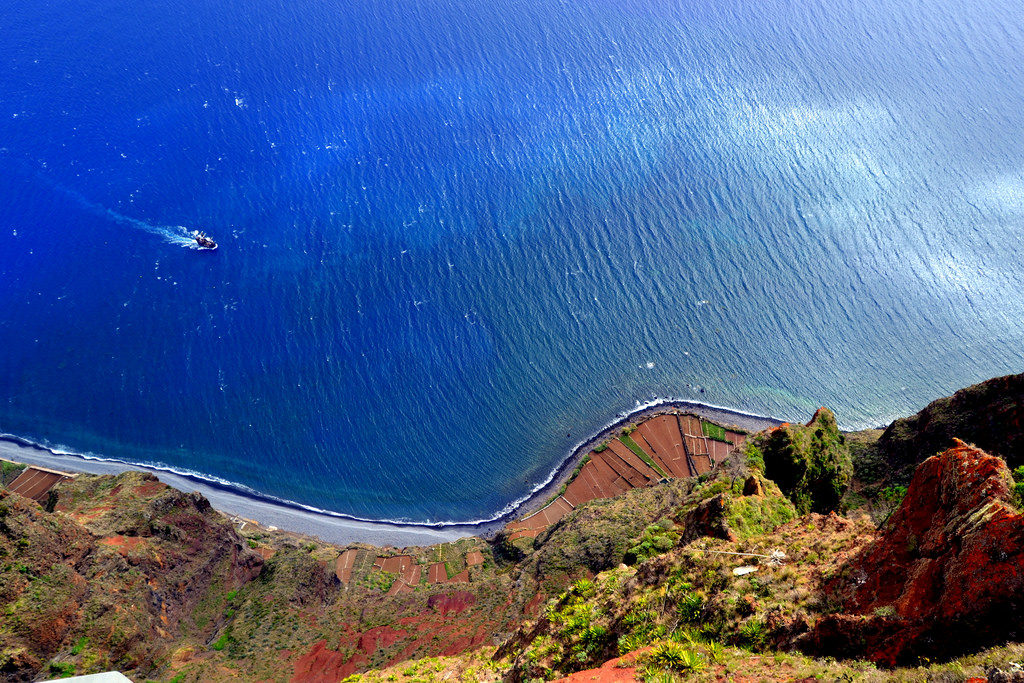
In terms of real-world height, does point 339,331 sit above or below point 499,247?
below

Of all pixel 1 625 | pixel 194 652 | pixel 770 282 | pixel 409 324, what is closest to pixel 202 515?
pixel 194 652

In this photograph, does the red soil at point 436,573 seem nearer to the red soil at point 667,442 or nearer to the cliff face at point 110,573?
the cliff face at point 110,573

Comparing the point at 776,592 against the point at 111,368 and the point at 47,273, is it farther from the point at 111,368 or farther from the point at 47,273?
the point at 47,273

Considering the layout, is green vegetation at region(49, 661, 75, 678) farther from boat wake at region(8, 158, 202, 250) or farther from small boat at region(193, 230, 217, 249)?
boat wake at region(8, 158, 202, 250)

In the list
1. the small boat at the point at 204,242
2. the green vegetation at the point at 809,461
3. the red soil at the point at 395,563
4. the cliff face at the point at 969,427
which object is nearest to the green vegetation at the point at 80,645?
the red soil at the point at 395,563

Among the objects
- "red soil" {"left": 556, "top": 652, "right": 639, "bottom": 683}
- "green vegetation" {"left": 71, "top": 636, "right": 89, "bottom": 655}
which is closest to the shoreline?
"green vegetation" {"left": 71, "top": 636, "right": 89, "bottom": 655}

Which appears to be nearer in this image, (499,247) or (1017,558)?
(1017,558)
